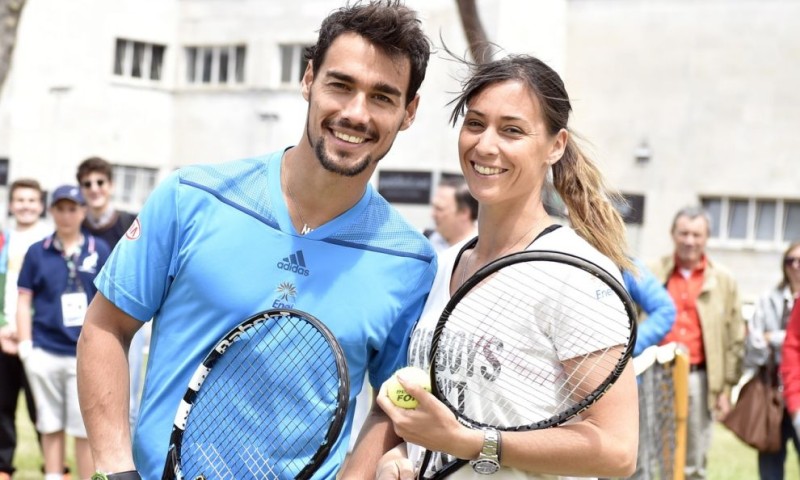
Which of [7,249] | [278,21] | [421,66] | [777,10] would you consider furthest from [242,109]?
[421,66]

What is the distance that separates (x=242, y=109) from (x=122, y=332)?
99.9ft

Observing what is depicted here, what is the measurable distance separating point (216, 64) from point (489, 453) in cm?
3197

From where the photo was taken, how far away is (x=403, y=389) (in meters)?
3.13

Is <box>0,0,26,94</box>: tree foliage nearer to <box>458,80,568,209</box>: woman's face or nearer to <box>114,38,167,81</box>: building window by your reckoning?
<box>458,80,568,209</box>: woman's face

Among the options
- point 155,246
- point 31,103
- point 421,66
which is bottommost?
point 155,246

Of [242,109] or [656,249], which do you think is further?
[242,109]

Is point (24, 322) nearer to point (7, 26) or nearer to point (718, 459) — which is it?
point (7, 26)

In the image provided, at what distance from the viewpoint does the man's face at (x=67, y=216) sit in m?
8.77

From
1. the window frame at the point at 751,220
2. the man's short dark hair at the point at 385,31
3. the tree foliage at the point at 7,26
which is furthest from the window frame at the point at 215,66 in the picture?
the man's short dark hair at the point at 385,31

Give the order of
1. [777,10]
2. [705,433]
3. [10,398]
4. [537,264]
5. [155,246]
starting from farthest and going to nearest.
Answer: [777,10]
[705,433]
[10,398]
[155,246]
[537,264]

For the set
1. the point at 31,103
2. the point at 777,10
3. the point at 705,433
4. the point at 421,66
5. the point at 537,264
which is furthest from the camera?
the point at 31,103

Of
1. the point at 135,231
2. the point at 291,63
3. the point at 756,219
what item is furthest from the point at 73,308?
the point at 291,63

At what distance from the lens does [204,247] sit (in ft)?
11.4

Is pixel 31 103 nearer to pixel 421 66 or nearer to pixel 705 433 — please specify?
pixel 705 433
